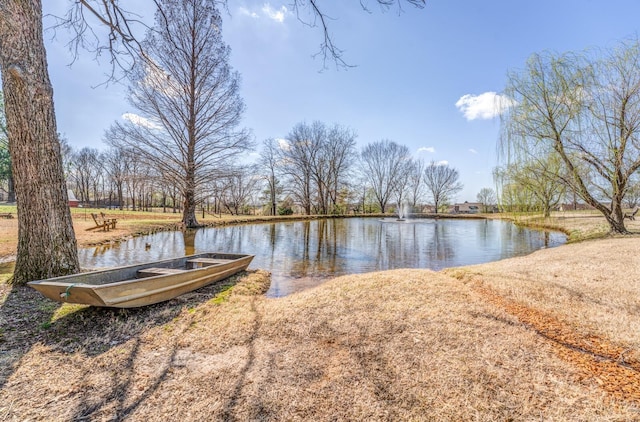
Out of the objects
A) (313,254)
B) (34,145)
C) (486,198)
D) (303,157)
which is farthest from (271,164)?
(486,198)

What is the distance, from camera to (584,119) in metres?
9.30

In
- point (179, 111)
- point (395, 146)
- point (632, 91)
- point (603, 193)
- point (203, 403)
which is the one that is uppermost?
point (395, 146)

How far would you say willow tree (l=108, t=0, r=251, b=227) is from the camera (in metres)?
13.9

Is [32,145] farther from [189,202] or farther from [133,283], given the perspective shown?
[189,202]

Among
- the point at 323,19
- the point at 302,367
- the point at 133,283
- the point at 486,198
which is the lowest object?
the point at 302,367

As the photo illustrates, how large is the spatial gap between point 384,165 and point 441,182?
10712 mm

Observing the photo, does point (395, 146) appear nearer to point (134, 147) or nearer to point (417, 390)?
point (134, 147)

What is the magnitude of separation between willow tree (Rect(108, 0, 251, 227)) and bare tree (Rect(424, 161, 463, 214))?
3514 cm

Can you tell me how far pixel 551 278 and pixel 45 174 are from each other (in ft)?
26.0

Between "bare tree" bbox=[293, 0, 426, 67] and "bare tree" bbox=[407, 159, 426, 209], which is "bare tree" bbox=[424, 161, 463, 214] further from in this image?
"bare tree" bbox=[293, 0, 426, 67]

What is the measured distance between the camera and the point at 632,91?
8.66 meters

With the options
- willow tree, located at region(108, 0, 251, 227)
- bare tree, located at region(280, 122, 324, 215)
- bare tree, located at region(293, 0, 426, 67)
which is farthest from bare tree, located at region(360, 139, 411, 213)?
bare tree, located at region(293, 0, 426, 67)

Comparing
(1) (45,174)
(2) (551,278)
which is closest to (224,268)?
(1) (45,174)

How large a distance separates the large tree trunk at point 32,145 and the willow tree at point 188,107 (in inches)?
419
